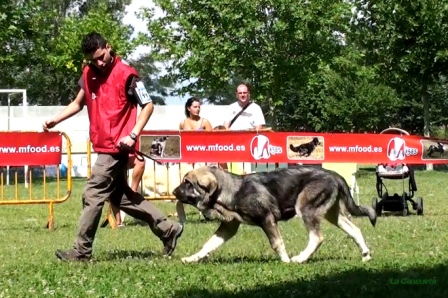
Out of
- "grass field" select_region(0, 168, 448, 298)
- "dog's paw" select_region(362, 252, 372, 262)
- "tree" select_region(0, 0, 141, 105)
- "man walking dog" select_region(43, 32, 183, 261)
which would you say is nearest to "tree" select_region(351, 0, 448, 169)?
"tree" select_region(0, 0, 141, 105)

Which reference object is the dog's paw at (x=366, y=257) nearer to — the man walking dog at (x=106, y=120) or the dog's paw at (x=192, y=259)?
the dog's paw at (x=192, y=259)

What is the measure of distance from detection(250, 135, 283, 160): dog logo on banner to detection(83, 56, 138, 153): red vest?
16.7 feet

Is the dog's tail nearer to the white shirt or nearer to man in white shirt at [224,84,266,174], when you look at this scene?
man in white shirt at [224,84,266,174]

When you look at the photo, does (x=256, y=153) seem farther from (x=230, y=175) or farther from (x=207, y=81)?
(x=207, y=81)

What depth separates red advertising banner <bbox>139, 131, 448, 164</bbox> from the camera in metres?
12.7

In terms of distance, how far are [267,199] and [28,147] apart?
18.2 feet

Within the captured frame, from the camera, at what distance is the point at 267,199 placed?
24.9 ft

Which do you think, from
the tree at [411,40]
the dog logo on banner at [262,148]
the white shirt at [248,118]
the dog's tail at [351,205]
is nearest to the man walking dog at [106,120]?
the dog's tail at [351,205]

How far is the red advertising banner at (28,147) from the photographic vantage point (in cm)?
1209

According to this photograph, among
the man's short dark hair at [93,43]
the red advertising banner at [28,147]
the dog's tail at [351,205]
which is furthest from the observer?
the red advertising banner at [28,147]

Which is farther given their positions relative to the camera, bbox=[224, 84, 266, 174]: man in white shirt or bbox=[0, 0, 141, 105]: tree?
bbox=[0, 0, 141, 105]: tree

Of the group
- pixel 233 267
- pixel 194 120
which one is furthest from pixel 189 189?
pixel 194 120

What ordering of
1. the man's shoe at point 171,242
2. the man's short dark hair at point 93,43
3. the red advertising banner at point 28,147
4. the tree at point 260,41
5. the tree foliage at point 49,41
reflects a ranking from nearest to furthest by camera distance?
the man's short dark hair at point 93,43, the man's shoe at point 171,242, the red advertising banner at point 28,147, the tree foliage at point 49,41, the tree at point 260,41

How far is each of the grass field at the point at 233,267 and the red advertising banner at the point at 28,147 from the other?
120 centimetres
